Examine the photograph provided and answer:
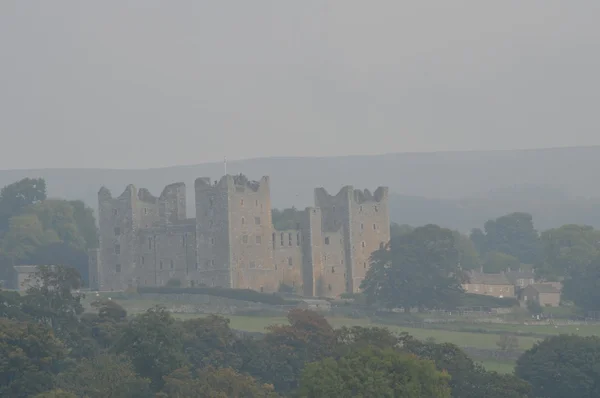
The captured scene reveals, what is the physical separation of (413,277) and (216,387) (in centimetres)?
4122

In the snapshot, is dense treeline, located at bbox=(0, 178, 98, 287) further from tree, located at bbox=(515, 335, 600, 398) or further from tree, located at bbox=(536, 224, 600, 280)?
tree, located at bbox=(515, 335, 600, 398)

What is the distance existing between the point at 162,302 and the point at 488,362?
2267cm

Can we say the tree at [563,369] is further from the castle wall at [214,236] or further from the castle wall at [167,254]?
the castle wall at [167,254]

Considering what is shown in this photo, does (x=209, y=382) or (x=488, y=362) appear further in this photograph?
(x=488, y=362)

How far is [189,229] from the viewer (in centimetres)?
9031

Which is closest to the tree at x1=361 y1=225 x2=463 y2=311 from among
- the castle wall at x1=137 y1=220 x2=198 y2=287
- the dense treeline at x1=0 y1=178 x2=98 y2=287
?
the castle wall at x1=137 y1=220 x2=198 y2=287

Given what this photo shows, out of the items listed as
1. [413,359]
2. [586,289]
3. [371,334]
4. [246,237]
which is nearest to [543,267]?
[586,289]

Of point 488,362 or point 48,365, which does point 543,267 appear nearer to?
point 488,362

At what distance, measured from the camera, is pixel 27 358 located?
5266 centimetres

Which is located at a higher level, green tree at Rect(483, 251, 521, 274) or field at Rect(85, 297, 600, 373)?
green tree at Rect(483, 251, 521, 274)

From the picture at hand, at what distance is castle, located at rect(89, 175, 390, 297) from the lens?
8888cm

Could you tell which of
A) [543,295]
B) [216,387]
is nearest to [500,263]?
[543,295]

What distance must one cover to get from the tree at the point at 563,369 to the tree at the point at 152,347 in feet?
43.2

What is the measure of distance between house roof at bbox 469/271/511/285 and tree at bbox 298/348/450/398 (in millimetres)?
55144
